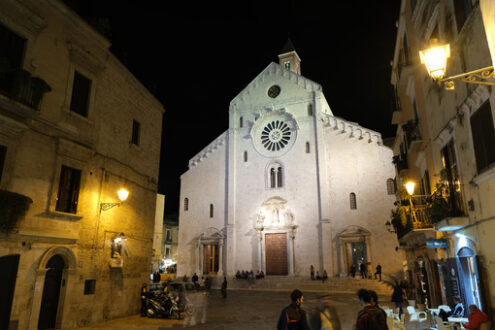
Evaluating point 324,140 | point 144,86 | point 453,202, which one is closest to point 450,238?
point 453,202

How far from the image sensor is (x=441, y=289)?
11812 millimetres

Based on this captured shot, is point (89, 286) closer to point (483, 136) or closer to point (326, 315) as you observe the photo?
point (326, 315)

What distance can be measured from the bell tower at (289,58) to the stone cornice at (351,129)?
11.4 meters

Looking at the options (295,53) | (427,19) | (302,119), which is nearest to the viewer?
(427,19)

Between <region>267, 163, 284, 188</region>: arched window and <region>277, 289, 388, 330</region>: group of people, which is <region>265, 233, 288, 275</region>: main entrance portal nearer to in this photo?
<region>267, 163, 284, 188</region>: arched window

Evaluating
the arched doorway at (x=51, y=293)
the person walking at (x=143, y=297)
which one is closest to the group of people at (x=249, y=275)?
the person walking at (x=143, y=297)

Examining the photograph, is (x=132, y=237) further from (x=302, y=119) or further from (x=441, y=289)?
(x=302, y=119)

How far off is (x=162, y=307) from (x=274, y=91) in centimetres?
2525

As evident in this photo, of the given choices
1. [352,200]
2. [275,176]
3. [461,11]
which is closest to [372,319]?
[461,11]

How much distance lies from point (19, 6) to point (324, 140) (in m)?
25.1

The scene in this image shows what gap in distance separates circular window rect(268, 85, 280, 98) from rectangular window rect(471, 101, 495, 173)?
26.5 meters

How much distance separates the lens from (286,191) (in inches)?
1216

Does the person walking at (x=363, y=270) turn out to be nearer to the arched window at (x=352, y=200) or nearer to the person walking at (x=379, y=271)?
the person walking at (x=379, y=271)

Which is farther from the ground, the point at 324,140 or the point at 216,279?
the point at 324,140
